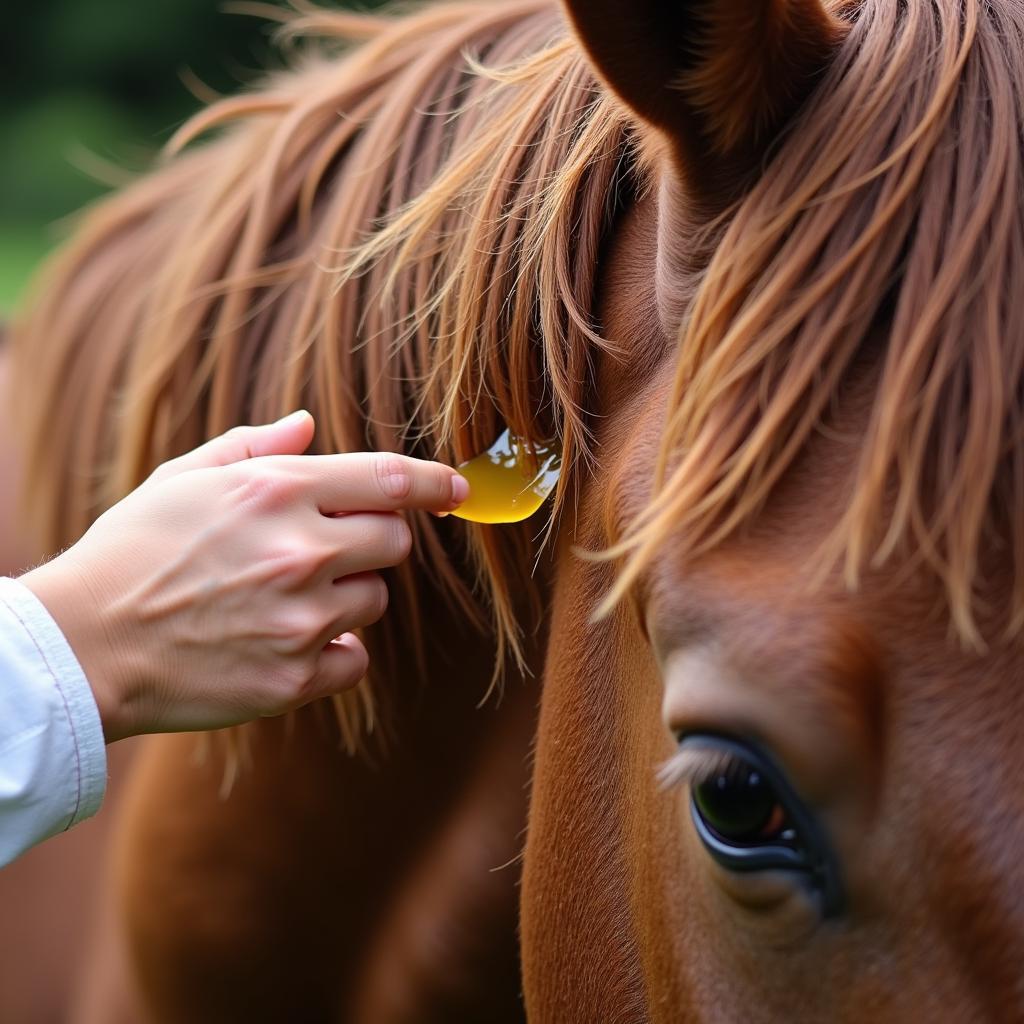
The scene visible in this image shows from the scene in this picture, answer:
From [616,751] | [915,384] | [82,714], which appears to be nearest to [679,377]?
[915,384]

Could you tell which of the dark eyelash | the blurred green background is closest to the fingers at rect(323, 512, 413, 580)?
the dark eyelash

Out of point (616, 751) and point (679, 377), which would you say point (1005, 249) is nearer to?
point (679, 377)

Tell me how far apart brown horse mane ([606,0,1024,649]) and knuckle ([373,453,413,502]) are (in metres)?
0.18

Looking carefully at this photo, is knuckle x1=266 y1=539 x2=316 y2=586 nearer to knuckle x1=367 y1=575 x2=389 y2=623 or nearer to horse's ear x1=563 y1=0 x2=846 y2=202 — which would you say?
knuckle x1=367 y1=575 x2=389 y2=623

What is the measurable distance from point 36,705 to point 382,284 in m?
0.48

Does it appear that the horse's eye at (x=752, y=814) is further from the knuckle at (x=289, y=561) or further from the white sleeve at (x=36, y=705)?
the white sleeve at (x=36, y=705)

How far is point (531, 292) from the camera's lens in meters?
0.98

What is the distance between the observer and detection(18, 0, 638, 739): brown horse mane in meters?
0.99

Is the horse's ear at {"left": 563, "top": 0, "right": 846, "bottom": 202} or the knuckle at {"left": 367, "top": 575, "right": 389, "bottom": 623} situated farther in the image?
the knuckle at {"left": 367, "top": 575, "right": 389, "bottom": 623}

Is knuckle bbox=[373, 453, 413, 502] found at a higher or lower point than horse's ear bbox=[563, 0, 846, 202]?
lower

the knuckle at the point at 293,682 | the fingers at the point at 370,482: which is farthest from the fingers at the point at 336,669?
the fingers at the point at 370,482

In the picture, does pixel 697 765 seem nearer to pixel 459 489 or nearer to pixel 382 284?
pixel 459 489

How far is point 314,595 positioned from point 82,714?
0.60ft

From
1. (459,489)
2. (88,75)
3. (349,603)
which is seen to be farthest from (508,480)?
(88,75)
